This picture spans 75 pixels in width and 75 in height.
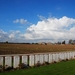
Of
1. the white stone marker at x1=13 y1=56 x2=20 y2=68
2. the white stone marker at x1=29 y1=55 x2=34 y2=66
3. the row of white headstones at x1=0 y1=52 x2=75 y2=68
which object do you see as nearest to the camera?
the row of white headstones at x1=0 y1=52 x2=75 y2=68

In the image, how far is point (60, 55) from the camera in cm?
2780

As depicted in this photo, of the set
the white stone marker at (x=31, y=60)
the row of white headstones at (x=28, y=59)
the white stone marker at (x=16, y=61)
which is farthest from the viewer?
the white stone marker at (x=31, y=60)

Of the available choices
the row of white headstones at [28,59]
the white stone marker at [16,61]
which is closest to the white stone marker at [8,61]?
the row of white headstones at [28,59]

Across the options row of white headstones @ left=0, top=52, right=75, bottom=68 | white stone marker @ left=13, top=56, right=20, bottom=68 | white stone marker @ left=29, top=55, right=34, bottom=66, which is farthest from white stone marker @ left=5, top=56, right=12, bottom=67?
white stone marker @ left=29, top=55, right=34, bottom=66

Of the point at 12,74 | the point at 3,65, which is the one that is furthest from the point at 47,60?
the point at 12,74

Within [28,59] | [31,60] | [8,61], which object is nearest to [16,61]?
[8,61]

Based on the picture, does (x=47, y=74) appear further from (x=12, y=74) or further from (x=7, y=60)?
(x=7, y=60)

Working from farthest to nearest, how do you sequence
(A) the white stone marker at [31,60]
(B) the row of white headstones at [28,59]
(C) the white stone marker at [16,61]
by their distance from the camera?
(A) the white stone marker at [31,60], (C) the white stone marker at [16,61], (B) the row of white headstones at [28,59]

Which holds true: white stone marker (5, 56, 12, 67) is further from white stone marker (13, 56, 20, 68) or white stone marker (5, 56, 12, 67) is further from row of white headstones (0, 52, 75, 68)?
white stone marker (13, 56, 20, 68)

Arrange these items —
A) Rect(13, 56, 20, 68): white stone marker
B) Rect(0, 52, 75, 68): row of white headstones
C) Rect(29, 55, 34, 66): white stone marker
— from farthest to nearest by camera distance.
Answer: Rect(29, 55, 34, 66): white stone marker
Rect(13, 56, 20, 68): white stone marker
Rect(0, 52, 75, 68): row of white headstones

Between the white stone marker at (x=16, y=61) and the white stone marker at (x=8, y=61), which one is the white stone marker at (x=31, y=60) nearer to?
the white stone marker at (x=16, y=61)

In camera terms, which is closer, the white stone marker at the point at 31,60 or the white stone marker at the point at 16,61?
the white stone marker at the point at 16,61

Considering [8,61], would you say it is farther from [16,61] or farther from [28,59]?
[28,59]

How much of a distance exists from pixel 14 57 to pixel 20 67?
3.54 ft
